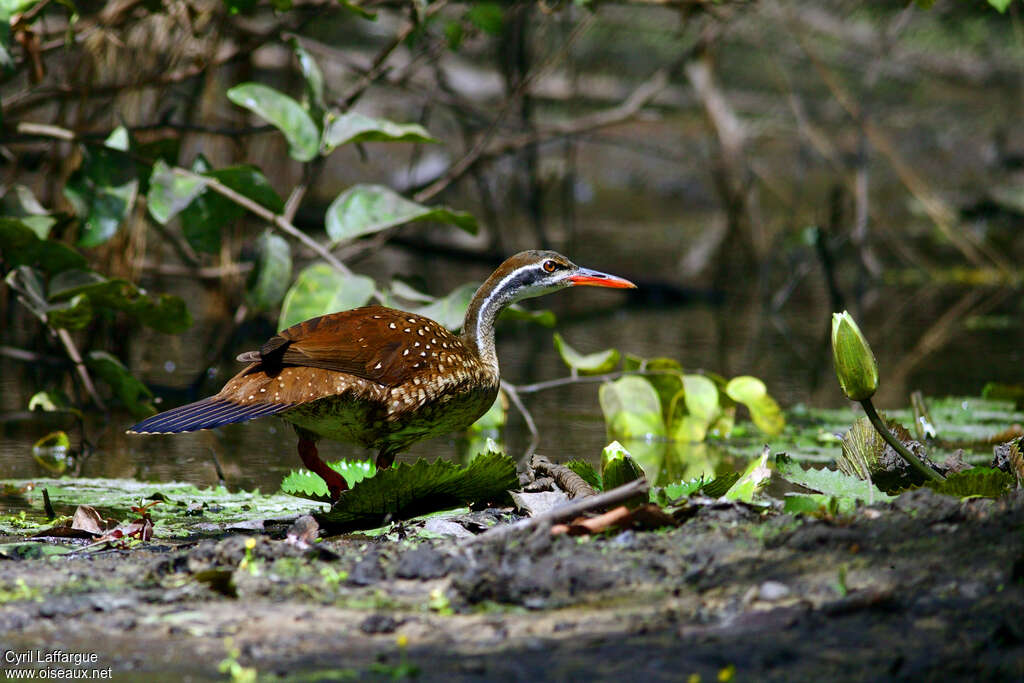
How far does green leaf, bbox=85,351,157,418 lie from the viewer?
536 centimetres

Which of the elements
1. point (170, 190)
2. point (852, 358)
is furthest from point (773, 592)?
point (170, 190)

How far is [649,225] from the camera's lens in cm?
1470

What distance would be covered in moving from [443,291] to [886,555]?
7.04 metres

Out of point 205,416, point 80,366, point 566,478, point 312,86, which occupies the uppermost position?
point 312,86

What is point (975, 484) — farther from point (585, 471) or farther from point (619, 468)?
point (585, 471)

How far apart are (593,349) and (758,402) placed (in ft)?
7.89

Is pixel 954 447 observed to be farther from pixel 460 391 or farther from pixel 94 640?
pixel 94 640

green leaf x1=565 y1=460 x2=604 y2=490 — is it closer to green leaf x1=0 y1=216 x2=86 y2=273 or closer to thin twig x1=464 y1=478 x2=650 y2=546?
thin twig x1=464 y1=478 x2=650 y2=546

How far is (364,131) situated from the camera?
5523 mm

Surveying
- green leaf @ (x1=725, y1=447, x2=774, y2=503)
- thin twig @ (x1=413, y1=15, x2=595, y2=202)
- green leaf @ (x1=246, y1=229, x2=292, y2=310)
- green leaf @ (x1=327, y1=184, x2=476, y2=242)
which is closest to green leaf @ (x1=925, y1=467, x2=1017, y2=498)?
green leaf @ (x1=725, y1=447, x2=774, y2=503)

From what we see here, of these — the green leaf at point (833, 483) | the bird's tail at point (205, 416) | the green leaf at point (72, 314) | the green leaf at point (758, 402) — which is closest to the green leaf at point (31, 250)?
the green leaf at point (72, 314)

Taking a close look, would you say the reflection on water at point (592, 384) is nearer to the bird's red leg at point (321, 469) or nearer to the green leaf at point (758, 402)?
the green leaf at point (758, 402)

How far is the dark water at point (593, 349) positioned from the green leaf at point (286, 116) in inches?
52.6

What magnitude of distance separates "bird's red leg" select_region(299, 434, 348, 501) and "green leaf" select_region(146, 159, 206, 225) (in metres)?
1.46
